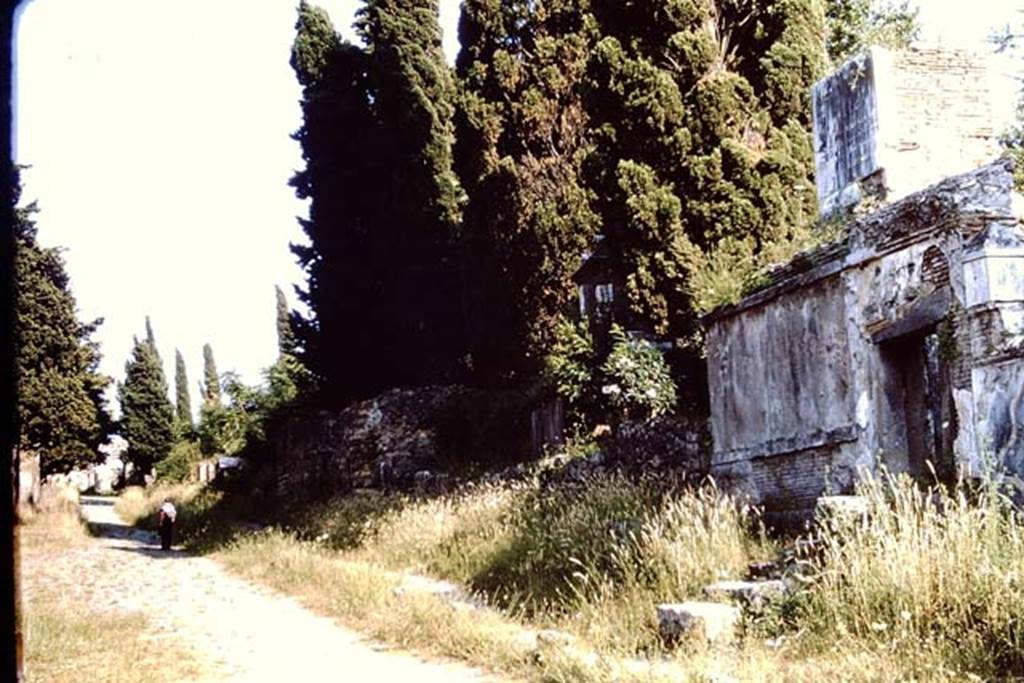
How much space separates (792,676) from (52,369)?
2756 centimetres

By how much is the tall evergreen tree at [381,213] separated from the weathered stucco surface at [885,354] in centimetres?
1343

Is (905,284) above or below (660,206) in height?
below

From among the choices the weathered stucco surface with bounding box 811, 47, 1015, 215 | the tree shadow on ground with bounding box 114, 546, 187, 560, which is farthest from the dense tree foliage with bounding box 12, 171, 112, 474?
the weathered stucco surface with bounding box 811, 47, 1015, 215

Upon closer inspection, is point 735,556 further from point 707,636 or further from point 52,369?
point 52,369

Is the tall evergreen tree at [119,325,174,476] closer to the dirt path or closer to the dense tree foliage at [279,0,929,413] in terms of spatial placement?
the dense tree foliage at [279,0,929,413]

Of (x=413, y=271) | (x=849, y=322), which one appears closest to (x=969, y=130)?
(x=849, y=322)

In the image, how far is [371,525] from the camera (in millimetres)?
18281

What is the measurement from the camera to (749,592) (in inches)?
343

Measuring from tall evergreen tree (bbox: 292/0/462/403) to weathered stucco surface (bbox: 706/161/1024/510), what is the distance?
44.1 ft

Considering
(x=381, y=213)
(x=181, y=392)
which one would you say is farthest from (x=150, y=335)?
(x=381, y=213)

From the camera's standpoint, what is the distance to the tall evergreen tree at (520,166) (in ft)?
71.4

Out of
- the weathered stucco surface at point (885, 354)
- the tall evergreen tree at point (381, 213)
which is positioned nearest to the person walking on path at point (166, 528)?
the tall evergreen tree at point (381, 213)

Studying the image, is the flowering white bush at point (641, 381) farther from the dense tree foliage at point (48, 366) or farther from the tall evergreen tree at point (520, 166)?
the dense tree foliage at point (48, 366)

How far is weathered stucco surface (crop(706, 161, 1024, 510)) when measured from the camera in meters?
9.07
